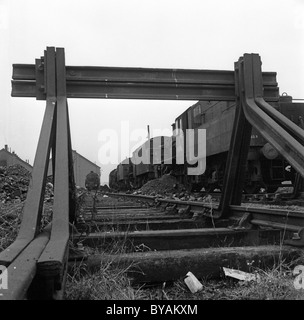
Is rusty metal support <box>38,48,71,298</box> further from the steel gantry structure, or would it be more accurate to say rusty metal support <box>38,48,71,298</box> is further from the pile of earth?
the pile of earth

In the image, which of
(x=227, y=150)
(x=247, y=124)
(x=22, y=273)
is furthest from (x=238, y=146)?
(x=227, y=150)

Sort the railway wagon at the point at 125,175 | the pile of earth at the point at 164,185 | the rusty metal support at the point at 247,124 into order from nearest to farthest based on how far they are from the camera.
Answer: the rusty metal support at the point at 247,124, the pile of earth at the point at 164,185, the railway wagon at the point at 125,175

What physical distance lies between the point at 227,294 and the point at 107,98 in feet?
7.41

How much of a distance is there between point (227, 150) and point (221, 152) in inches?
21.8

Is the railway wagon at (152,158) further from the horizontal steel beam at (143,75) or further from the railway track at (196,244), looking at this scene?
the railway track at (196,244)

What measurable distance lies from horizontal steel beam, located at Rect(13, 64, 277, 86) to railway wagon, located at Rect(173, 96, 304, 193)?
531 cm

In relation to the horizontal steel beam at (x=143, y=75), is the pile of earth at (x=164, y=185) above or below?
below

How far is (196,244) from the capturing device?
3240 millimetres

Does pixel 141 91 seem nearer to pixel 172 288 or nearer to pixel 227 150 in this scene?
pixel 172 288

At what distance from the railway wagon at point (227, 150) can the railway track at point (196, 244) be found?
5.13m

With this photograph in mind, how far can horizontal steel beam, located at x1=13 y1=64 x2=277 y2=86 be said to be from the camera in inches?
138

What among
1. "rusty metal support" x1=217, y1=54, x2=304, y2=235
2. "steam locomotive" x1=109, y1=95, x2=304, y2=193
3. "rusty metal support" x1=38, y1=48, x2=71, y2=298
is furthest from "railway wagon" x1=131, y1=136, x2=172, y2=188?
"rusty metal support" x1=38, y1=48, x2=71, y2=298

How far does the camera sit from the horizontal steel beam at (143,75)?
3506 millimetres

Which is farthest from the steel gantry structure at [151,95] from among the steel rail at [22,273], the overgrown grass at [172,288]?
the steel rail at [22,273]
